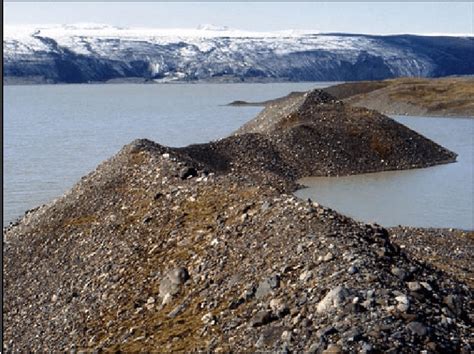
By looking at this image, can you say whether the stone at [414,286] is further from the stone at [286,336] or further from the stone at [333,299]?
the stone at [286,336]

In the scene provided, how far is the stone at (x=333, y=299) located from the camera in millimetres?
8992

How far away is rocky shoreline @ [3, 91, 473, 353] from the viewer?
29.1 ft

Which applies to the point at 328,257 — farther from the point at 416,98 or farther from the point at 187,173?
the point at 416,98

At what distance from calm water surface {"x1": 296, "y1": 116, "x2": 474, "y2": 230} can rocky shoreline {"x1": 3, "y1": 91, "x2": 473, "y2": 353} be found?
509 centimetres

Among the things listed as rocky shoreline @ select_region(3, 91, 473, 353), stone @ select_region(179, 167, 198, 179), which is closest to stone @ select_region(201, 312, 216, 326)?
rocky shoreline @ select_region(3, 91, 473, 353)

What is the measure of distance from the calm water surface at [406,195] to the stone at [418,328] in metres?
14.3

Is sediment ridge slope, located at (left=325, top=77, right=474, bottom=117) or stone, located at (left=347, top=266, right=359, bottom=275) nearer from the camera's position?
stone, located at (left=347, top=266, right=359, bottom=275)

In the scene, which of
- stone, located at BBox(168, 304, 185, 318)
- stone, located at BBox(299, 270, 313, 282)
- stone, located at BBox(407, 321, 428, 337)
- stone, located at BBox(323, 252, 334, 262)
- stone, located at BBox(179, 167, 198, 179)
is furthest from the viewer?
stone, located at BBox(179, 167, 198, 179)

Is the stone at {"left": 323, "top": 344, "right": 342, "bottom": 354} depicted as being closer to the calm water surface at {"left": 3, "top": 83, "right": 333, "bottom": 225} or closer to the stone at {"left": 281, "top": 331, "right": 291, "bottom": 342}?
the stone at {"left": 281, "top": 331, "right": 291, "bottom": 342}

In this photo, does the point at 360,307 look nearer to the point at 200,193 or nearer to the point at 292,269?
the point at 292,269

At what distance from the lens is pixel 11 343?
1190 centimetres

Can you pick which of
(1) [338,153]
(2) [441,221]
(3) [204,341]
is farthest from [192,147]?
(3) [204,341]

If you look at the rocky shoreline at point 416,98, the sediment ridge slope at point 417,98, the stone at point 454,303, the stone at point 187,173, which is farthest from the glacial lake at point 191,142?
the stone at point 454,303

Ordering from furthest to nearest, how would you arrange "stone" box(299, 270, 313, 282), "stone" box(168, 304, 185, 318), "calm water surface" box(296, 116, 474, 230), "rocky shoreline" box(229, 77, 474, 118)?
"rocky shoreline" box(229, 77, 474, 118) < "calm water surface" box(296, 116, 474, 230) < "stone" box(168, 304, 185, 318) < "stone" box(299, 270, 313, 282)
